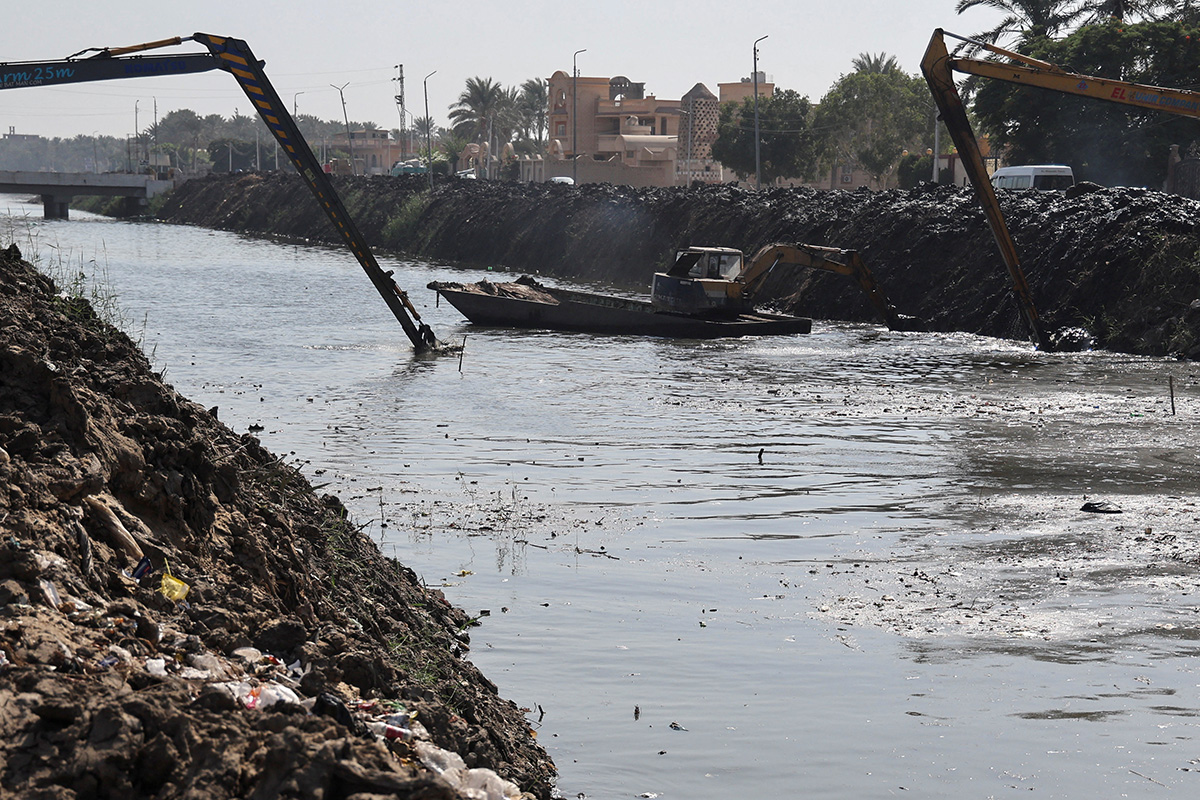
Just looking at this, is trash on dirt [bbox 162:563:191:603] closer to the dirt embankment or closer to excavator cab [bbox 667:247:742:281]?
the dirt embankment

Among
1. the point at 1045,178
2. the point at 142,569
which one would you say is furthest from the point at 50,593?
the point at 1045,178

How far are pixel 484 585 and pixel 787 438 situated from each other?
8.06 metres

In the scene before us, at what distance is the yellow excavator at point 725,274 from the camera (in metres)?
31.3

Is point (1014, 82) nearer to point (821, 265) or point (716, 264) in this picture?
point (821, 265)

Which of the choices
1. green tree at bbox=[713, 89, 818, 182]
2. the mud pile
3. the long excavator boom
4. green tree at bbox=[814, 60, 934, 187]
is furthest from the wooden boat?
green tree at bbox=[713, 89, 818, 182]

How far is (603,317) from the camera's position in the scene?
31.9 metres

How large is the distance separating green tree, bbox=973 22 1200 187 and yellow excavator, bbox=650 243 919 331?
75.3 feet

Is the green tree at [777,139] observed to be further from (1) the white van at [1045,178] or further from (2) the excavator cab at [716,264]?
(2) the excavator cab at [716,264]

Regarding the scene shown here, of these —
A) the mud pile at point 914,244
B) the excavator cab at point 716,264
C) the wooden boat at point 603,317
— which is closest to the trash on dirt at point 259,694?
the mud pile at point 914,244

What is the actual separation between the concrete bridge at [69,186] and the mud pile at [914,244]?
3709 cm

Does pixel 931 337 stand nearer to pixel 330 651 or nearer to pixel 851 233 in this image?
pixel 851 233

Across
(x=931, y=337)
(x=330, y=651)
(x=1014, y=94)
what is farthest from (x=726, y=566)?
(x=1014, y=94)

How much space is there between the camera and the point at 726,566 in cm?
1035

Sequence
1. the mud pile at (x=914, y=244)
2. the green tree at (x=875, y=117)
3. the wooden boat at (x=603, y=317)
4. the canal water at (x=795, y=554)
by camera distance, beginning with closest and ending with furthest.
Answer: the canal water at (x=795, y=554) < the mud pile at (x=914, y=244) < the wooden boat at (x=603, y=317) < the green tree at (x=875, y=117)
